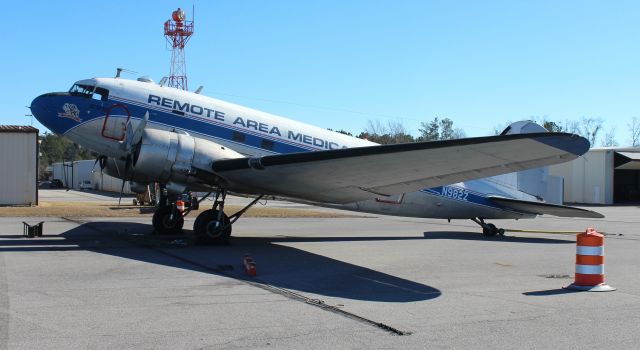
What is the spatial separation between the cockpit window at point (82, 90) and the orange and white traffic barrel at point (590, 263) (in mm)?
10931

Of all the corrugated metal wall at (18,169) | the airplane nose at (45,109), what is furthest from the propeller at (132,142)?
the corrugated metal wall at (18,169)

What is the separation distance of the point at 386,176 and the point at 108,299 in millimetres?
6231

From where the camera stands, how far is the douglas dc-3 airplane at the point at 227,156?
37.0 ft

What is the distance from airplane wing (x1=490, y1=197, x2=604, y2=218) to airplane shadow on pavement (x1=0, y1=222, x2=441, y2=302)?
4321 millimetres

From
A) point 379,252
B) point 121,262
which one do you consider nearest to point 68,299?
point 121,262

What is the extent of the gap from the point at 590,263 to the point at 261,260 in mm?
5803

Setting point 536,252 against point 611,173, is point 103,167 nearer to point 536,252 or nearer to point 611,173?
point 536,252

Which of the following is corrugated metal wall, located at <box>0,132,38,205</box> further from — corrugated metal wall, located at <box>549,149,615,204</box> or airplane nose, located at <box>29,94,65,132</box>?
corrugated metal wall, located at <box>549,149,615,204</box>

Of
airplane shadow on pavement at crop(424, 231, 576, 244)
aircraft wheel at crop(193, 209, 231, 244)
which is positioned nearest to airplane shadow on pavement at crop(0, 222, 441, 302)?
aircraft wheel at crop(193, 209, 231, 244)

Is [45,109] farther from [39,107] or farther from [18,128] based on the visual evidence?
[18,128]

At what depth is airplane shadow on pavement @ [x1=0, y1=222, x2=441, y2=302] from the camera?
8.63m

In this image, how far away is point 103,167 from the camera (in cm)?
1548

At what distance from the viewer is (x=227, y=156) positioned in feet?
44.3

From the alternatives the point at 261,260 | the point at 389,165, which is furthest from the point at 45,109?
the point at 389,165
